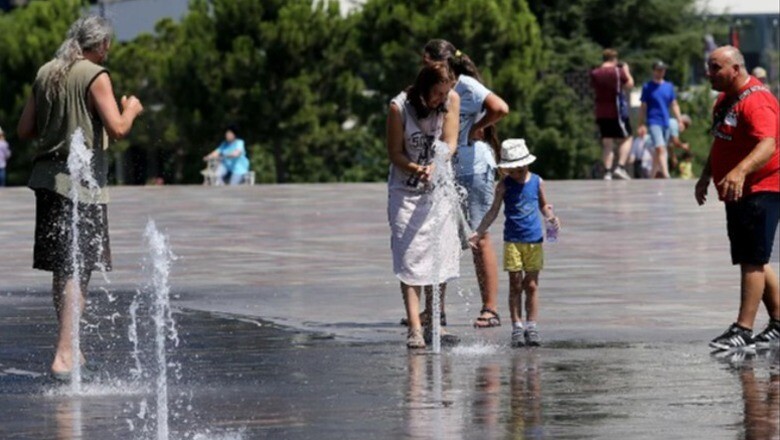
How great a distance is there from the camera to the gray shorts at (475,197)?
13055mm

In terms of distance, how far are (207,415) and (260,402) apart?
435 mm

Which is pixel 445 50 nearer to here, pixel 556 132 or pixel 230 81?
pixel 230 81

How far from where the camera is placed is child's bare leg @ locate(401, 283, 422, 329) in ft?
39.1

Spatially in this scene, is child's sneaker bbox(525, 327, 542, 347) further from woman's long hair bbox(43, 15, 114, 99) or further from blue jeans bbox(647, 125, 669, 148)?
blue jeans bbox(647, 125, 669, 148)

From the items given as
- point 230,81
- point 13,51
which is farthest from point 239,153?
point 13,51

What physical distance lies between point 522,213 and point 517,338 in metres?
0.74

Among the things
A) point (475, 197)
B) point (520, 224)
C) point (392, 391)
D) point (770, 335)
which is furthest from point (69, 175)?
point (770, 335)

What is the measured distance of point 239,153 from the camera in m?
36.5

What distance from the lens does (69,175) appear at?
1068 centimetres

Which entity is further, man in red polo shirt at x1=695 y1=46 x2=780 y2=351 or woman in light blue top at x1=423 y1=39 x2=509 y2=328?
woman in light blue top at x1=423 y1=39 x2=509 y2=328

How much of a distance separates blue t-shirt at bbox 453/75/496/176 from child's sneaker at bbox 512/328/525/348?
1.22 m

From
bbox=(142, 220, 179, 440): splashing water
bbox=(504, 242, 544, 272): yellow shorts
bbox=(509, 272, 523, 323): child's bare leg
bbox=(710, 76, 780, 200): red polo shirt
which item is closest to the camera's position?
bbox=(142, 220, 179, 440): splashing water

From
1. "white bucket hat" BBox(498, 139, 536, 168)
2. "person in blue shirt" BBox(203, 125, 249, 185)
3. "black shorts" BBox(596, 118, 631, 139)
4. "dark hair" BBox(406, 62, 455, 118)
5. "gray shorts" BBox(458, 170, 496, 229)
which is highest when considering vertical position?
"dark hair" BBox(406, 62, 455, 118)

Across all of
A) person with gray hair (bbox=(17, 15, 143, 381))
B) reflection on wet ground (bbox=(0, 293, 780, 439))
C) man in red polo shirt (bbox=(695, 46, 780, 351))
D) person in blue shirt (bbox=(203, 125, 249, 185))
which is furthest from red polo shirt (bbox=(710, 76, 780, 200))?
person in blue shirt (bbox=(203, 125, 249, 185))
